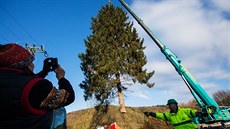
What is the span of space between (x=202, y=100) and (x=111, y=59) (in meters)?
14.2

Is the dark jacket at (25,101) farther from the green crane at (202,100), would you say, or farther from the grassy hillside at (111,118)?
the grassy hillside at (111,118)

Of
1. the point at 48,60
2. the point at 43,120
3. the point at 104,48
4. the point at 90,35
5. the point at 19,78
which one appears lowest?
the point at 43,120

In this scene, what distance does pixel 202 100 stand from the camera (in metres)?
11.6

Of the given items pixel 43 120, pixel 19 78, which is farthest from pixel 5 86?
pixel 43 120

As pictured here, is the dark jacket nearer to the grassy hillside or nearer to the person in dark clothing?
the person in dark clothing

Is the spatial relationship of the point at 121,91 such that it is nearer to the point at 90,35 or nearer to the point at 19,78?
the point at 90,35

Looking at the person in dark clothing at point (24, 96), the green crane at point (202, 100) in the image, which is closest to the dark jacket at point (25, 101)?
the person in dark clothing at point (24, 96)

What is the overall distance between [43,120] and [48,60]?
0.87 metres

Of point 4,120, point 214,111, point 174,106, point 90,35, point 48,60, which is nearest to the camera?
point 4,120

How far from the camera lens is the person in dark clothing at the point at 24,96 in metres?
1.59

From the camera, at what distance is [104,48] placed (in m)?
26.2

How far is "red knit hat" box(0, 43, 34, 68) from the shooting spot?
1731 millimetres

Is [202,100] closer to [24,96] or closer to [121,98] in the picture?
[24,96]

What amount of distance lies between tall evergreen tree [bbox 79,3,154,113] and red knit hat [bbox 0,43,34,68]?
2220cm
